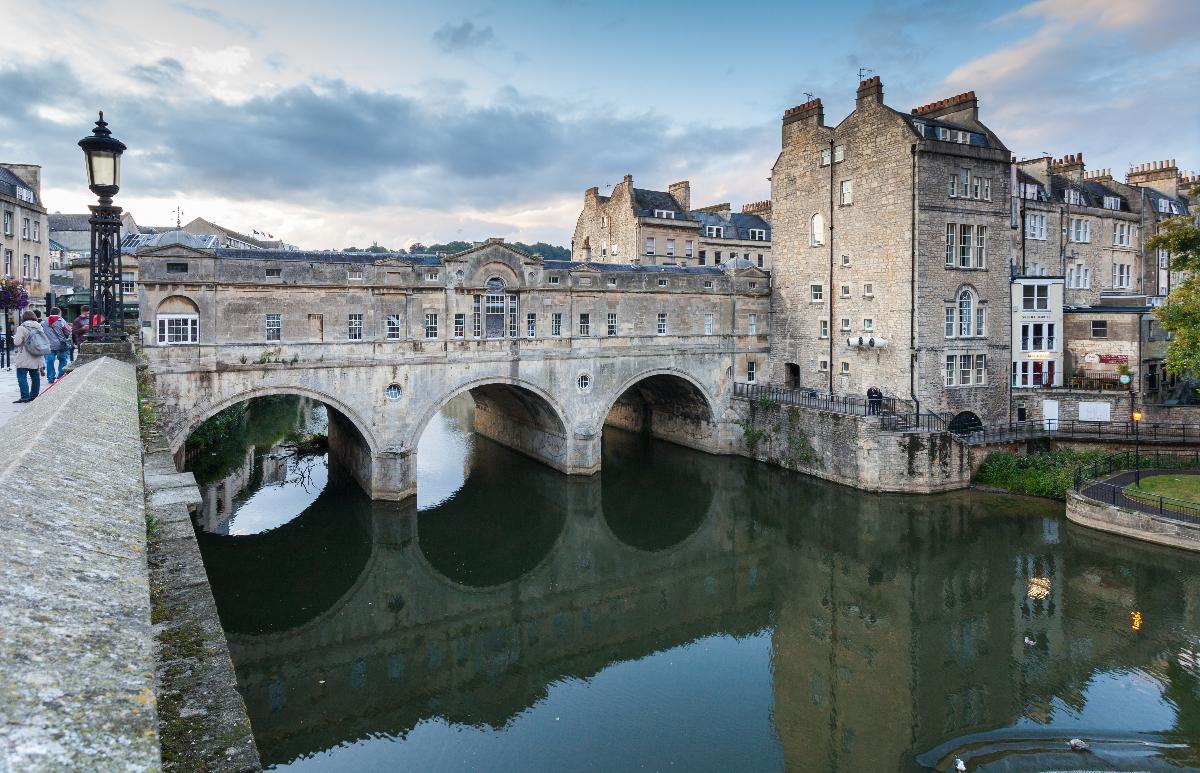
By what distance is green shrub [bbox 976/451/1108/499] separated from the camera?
93.6ft

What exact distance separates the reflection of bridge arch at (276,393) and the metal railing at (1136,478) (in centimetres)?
2550

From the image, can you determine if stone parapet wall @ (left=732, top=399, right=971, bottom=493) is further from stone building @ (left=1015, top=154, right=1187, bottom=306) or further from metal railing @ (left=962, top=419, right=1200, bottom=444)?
stone building @ (left=1015, top=154, right=1187, bottom=306)

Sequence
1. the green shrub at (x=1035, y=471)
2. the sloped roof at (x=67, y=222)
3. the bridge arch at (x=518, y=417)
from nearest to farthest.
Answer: the green shrub at (x=1035, y=471), the bridge arch at (x=518, y=417), the sloped roof at (x=67, y=222)

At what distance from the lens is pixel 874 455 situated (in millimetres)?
29719

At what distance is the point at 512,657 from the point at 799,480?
17939mm

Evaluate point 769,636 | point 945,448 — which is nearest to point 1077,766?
point 769,636

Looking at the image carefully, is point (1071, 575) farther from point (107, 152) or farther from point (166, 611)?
point (107, 152)

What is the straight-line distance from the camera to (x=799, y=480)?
1278 inches

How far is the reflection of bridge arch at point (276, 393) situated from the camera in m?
24.8

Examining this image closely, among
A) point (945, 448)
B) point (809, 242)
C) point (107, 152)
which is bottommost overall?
point (945, 448)

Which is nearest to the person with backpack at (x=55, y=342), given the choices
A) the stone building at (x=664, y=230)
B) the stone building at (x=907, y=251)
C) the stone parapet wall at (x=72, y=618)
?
the stone parapet wall at (x=72, y=618)

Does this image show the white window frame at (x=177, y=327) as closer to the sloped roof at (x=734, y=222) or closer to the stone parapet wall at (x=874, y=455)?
the stone parapet wall at (x=874, y=455)

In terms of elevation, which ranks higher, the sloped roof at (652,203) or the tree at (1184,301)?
the sloped roof at (652,203)

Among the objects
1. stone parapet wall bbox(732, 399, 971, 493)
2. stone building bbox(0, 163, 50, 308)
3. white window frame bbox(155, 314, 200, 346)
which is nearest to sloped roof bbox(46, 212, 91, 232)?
stone building bbox(0, 163, 50, 308)
